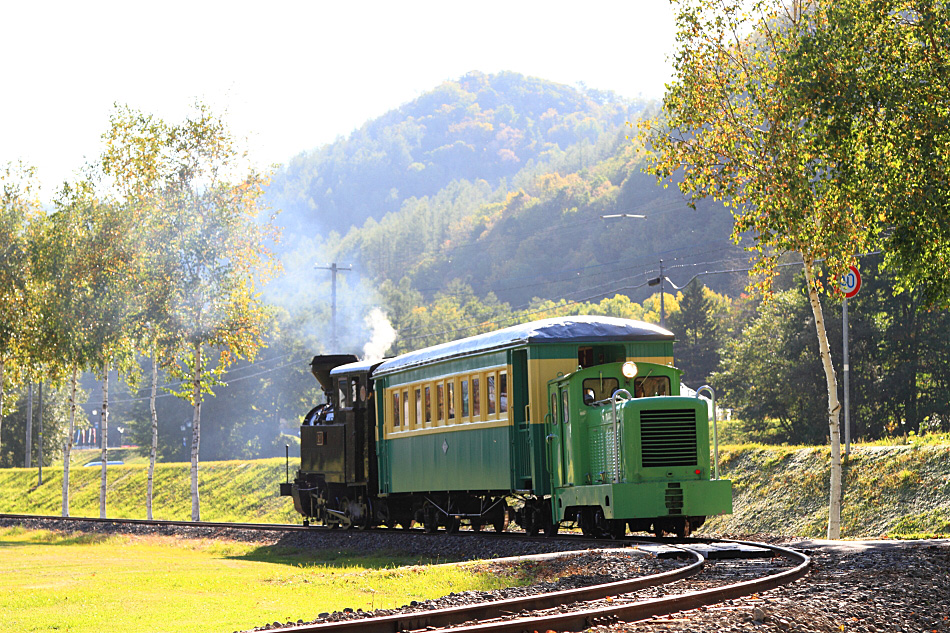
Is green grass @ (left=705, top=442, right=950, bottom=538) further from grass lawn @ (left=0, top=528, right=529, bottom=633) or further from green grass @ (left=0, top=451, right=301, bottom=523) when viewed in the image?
green grass @ (left=0, top=451, right=301, bottom=523)

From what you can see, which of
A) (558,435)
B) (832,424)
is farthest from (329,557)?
(832,424)

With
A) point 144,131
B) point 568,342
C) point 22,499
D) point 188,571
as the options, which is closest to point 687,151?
point 568,342

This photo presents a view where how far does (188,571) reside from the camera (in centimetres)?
1794

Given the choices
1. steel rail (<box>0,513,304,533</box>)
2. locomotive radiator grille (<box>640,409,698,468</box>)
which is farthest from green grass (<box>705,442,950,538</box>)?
steel rail (<box>0,513,304,533</box>)

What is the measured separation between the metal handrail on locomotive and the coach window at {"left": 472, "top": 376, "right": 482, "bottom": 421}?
0.02 m

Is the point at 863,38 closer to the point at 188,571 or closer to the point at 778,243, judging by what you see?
the point at 778,243

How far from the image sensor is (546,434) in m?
18.8

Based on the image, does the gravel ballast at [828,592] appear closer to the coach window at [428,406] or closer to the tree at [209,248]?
the coach window at [428,406]

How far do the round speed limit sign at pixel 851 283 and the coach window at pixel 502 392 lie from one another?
849 cm

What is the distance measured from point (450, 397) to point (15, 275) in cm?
3013

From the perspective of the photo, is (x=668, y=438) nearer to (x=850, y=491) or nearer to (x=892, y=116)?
(x=892, y=116)

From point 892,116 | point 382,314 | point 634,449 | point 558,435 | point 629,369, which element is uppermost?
point 382,314

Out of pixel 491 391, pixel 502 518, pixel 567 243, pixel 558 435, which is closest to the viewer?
pixel 558 435

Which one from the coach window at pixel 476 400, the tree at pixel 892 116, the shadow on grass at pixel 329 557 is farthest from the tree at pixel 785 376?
the coach window at pixel 476 400
